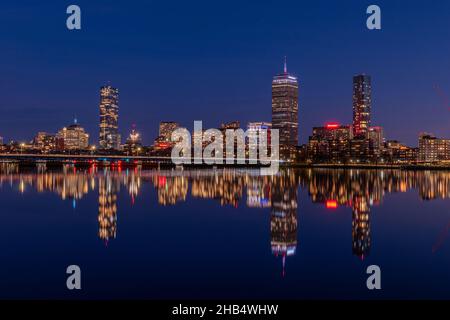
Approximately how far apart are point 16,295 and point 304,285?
6.27 m

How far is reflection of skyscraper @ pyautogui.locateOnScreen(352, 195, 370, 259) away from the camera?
14891 millimetres

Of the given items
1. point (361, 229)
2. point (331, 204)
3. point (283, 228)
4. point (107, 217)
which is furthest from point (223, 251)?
point (331, 204)

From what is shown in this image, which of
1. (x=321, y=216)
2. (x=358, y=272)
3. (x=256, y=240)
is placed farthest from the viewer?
(x=321, y=216)

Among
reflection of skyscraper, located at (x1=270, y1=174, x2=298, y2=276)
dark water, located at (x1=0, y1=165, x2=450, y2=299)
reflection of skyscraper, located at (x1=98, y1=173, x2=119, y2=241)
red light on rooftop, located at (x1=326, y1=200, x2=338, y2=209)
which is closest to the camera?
dark water, located at (x1=0, y1=165, x2=450, y2=299)

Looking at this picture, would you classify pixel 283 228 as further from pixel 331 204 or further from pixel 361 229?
pixel 331 204

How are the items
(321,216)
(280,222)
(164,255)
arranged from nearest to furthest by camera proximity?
(164,255)
(280,222)
(321,216)

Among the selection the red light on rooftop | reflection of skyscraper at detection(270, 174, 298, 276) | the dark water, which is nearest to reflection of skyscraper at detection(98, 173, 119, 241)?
the dark water

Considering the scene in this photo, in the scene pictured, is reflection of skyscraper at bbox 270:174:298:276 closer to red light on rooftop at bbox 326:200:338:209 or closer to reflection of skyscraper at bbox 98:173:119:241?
red light on rooftop at bbox 326:200:338:209

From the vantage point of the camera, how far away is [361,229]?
1933 centimetres

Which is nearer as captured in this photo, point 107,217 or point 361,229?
point 361,229
